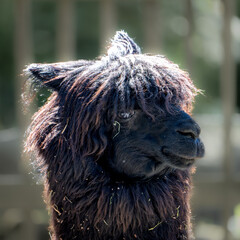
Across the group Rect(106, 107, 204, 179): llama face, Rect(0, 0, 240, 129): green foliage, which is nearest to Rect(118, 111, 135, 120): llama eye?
Rect(106, 107, 204, 179): llama face

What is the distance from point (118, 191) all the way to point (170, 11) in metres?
13.4

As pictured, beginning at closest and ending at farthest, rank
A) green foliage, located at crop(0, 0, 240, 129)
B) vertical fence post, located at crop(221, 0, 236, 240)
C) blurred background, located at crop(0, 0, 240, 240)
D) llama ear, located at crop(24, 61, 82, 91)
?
llama ear, located at crop(24, 61, 82, 91), vertical fence post, located at crop(221, 0, 236, 240), blurred background, located at crop(0, 0, 240, 240), green foliage, located at crop(0, 0, 240, 129)

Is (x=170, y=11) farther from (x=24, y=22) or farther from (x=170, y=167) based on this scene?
(x=170, y=167)

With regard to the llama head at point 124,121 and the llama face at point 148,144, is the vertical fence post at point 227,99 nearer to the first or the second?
the llama head at point 124,121

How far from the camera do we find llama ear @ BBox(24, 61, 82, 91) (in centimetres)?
234

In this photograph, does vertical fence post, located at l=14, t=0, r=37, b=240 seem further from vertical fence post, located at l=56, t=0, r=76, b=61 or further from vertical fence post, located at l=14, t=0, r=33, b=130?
vertical fence post, located at l=56, t=0, r=76, b=61

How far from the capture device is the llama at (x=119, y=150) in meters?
2.19

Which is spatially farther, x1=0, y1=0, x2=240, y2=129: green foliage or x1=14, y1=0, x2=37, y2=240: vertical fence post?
x1=0, y1=0, x2=240, y2=129: green foliage

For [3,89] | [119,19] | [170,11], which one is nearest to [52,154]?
[3,89]

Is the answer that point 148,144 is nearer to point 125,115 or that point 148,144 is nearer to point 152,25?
point 125,115

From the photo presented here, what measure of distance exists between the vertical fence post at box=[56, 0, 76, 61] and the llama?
537 cm

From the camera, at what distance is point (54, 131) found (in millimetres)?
2291

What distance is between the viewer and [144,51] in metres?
8.09

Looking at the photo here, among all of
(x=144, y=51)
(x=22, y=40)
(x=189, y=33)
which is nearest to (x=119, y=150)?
(x=189, y=33)
